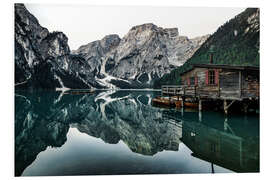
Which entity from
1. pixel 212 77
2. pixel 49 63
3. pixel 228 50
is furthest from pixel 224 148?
pixel 49 63

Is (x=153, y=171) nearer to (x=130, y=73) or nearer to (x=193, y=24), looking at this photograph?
(x=193, y=24)

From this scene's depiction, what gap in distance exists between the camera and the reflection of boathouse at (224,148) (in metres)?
8.77

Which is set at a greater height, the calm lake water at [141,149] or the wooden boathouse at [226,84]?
the wooden boathouse at [226,84]

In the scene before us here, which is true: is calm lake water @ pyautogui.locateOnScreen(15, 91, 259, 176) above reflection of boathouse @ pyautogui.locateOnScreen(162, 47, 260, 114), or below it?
below

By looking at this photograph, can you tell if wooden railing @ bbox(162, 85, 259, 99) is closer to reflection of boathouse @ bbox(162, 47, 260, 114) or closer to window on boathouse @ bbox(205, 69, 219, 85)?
reflection of boathouse @ bbox(162, 47, 260, 114)

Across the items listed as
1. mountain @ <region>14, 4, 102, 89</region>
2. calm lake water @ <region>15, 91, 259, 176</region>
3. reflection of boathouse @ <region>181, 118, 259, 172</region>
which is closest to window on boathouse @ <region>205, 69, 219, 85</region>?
calm lake water @ <region>15, 91, 259, 176</region>

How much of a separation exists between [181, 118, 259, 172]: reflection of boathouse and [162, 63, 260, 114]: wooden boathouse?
354cm

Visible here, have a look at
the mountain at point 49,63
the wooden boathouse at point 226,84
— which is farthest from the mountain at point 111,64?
the wooden boathouse at point 226,84

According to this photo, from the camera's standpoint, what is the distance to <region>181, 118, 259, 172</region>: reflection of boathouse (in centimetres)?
877

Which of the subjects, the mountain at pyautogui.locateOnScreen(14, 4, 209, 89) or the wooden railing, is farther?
the mountain at pyautogui.locateOnScreen(14, 4, 209, 89)

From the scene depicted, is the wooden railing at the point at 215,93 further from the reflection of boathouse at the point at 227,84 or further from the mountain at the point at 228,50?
the mountain at the point at 228,50

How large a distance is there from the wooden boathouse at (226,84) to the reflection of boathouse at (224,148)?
3542 millimetres
